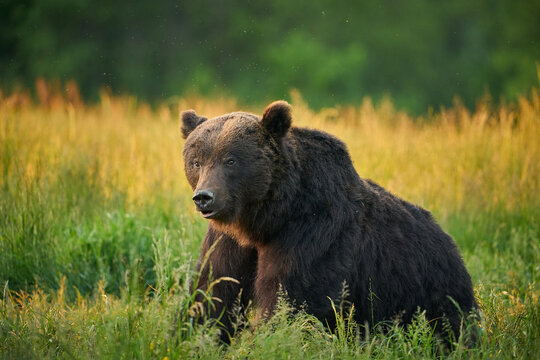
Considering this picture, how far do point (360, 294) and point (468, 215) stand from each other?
3.82 m

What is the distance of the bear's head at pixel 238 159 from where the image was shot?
394 cm

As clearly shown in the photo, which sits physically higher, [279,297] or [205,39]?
[205,39]

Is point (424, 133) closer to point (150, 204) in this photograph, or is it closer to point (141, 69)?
point (150, 204)

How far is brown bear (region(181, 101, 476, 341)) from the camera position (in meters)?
3.85

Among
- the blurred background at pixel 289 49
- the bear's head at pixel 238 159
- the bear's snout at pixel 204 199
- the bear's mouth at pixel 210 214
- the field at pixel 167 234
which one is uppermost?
the blurred background at pixel 289 49

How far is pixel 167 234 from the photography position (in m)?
4.34

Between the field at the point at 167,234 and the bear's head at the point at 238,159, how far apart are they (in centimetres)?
48

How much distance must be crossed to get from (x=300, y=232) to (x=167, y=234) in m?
0.97

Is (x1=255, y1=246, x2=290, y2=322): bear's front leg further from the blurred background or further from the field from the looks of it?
the blurred background

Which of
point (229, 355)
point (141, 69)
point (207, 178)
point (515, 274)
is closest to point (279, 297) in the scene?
point (229, 355)

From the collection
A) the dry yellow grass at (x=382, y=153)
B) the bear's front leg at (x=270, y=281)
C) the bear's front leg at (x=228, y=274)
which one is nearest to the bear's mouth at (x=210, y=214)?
the bear's front leg at (x=228, y=274)

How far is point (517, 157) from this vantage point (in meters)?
8.34

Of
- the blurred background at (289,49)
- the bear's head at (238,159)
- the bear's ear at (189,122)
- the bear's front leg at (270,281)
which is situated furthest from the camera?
the blurred background at (289,49)

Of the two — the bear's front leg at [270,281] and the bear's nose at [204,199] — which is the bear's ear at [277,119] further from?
the bear's front leg at [270,281]
